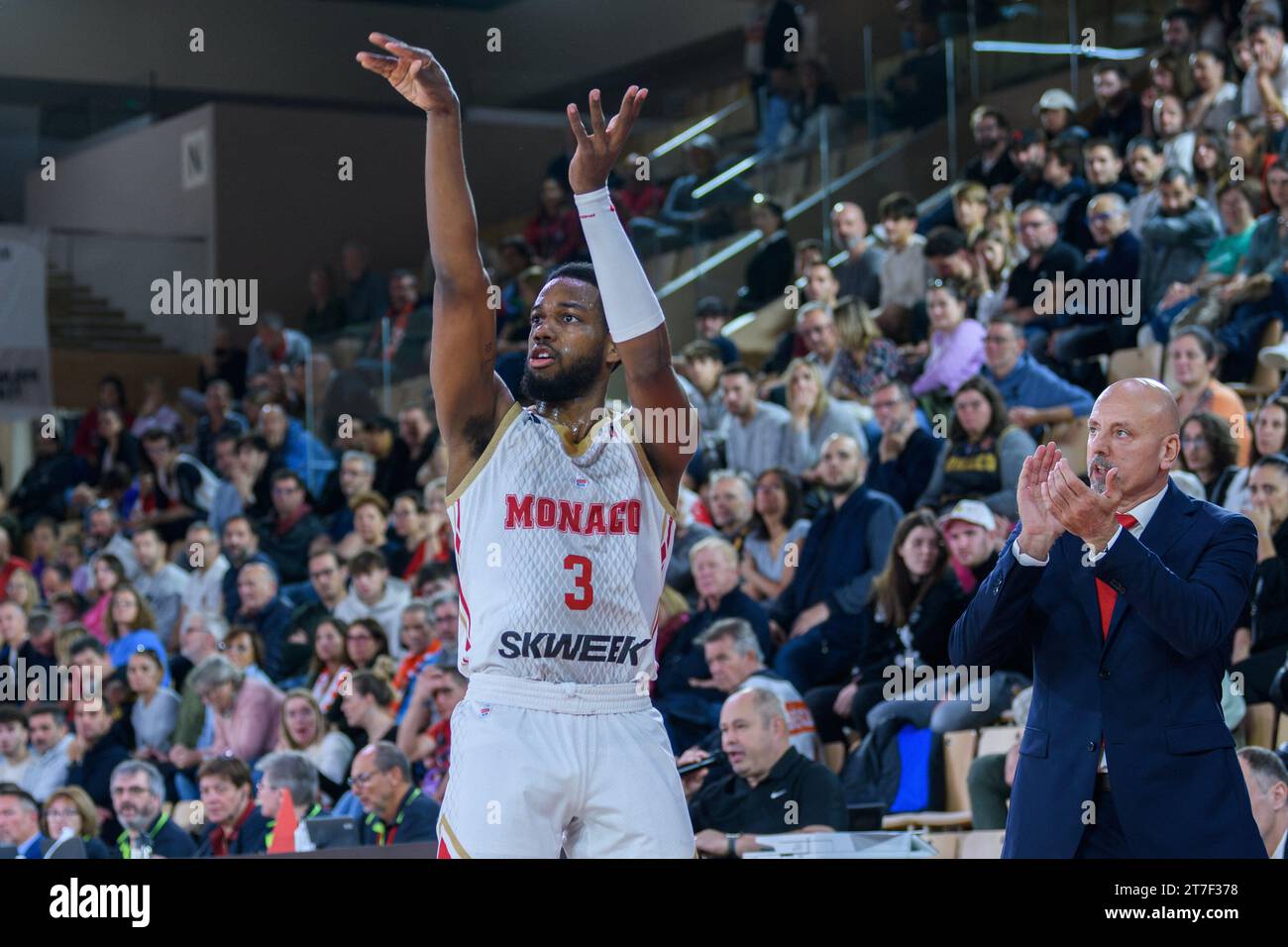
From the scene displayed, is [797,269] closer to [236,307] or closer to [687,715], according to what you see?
[687,715]

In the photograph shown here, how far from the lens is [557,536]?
12.8ft

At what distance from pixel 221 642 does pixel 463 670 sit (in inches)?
242

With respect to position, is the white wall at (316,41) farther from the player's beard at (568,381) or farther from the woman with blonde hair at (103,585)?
the player's beard at (568,381)

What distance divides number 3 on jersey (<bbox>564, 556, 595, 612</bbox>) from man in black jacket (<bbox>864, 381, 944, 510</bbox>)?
4656 millimetres

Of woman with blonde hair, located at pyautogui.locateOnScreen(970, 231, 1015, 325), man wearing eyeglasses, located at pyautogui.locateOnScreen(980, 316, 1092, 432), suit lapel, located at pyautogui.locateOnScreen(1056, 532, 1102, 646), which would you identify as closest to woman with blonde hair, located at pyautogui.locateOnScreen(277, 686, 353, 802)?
man wearing eyeglasses, located at pyautogui.locateOnScreen(980, 316, 1092, 432)

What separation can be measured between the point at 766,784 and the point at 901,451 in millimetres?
2843

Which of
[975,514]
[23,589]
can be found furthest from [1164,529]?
[23,589]

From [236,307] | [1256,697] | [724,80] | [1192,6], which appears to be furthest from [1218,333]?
[236,307]

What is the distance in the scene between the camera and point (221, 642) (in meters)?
9.74

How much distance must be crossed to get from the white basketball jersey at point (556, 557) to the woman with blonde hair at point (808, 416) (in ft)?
16.2

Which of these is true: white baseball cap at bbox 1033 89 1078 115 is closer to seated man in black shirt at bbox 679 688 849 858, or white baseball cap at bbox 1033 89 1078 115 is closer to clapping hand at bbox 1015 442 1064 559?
seated man in black shirt at bbox 679 688 849 858

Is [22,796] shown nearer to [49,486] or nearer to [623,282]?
[623,282]

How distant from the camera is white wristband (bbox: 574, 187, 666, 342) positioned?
393 cm

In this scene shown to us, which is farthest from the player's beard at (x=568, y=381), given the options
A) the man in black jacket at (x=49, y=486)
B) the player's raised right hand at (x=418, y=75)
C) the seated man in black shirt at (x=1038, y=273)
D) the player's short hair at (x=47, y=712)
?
the man in black jacket at (x=49, y=486)
